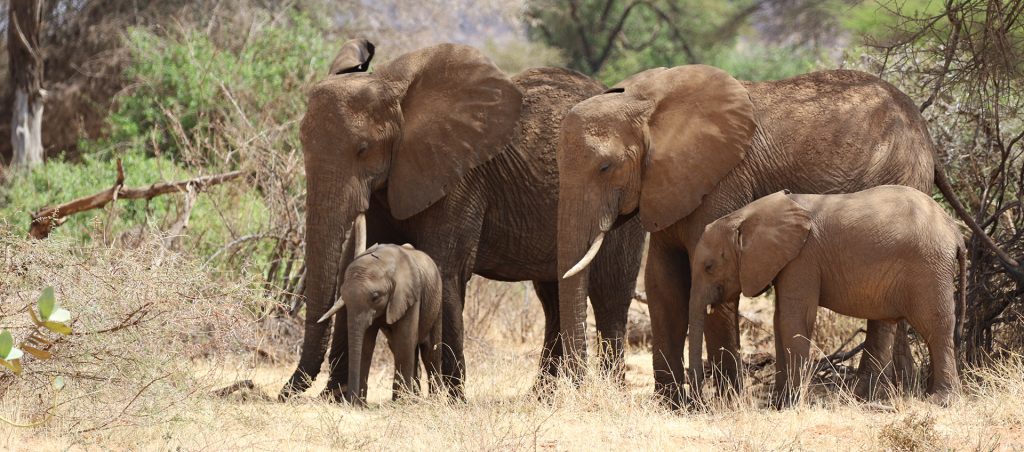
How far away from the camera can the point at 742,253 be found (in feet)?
26.2

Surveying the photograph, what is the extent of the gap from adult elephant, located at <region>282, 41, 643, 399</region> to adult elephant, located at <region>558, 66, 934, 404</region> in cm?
106

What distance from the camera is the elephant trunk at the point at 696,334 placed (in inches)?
316

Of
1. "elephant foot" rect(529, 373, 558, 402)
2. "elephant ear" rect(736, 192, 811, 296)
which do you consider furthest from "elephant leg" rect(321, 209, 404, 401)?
"elephant ear" rect(736, 192, 811, 296)

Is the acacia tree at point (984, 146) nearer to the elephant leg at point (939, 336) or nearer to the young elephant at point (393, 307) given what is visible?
the elephant leg at point (939, 336)

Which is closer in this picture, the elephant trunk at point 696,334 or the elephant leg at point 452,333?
the elephant trunk at point 696,334

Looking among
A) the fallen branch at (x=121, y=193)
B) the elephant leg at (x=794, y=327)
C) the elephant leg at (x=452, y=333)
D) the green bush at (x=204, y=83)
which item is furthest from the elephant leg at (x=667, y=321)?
the green bush at (x=204, y=83)

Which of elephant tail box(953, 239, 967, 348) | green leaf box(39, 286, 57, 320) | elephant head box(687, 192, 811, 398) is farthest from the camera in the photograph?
elephant tail box(953, 239, 967, 348)

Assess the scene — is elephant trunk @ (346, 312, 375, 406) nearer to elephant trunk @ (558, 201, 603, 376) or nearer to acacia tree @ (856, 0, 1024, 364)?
elephant trunk @ (558, 201, 603, 376)

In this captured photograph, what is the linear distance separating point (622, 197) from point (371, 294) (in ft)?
5.42

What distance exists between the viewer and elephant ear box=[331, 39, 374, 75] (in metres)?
9.57

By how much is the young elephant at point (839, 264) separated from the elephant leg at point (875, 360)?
49 cm

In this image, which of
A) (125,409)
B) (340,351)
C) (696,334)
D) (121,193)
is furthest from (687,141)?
(121,193)

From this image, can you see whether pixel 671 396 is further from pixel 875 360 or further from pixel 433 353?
pixel 433 353

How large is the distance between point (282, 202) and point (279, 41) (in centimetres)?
639
